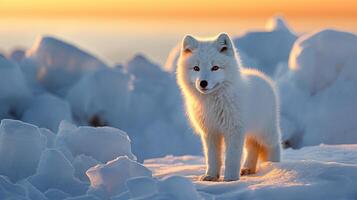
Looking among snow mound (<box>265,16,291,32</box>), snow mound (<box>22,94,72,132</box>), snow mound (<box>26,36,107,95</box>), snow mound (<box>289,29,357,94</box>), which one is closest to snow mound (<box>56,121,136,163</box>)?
snow mound (<box>22,94,72,132</box>)

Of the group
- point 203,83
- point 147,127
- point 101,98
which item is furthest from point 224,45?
point 101,98

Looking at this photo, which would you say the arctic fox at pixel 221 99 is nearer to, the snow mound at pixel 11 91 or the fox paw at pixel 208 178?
the fox paw at pixel 208 178

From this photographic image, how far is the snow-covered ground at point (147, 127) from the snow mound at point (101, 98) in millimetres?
20

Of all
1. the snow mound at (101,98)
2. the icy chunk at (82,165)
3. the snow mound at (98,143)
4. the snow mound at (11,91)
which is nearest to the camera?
the icy chunk at (82,165)

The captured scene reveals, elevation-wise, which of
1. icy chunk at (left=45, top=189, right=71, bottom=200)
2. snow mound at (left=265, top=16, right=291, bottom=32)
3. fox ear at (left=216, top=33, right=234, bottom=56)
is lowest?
icy chunk at (left=45, top=189, right=71, bottom=200)

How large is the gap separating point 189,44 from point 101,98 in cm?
709

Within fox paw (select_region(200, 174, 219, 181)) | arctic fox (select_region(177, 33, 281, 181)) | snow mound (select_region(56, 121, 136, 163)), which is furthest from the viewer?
snow mound (select_region(56, 121, 136, 163))

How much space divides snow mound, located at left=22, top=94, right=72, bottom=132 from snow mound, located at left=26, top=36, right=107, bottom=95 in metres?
1.54

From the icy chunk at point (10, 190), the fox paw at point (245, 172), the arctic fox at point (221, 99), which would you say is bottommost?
the fox paw at point (245, 172)

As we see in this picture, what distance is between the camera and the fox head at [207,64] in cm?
446

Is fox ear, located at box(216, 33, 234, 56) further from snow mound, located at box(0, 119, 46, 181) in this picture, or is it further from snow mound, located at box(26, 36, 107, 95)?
snow mound, located at box(26, 36, 107, 95)

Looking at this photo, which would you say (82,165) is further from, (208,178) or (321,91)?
(321,91)

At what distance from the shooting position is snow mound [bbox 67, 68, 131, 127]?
11344mm

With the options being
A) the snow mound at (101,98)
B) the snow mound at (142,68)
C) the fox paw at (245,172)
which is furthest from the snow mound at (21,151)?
the snow mound at (142,68)
